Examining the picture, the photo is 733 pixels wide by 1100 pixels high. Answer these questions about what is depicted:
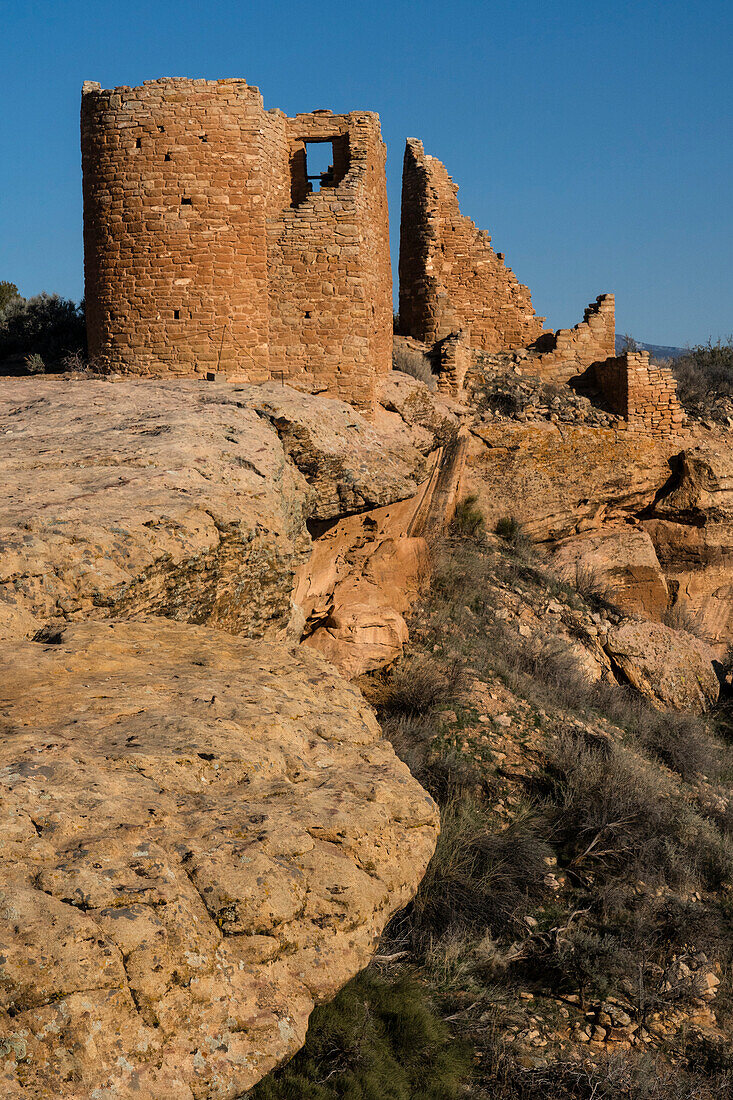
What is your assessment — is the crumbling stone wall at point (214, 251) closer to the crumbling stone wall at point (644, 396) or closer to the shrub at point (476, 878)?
the shrub at point (476, 878)

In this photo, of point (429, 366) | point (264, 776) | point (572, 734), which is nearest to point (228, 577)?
point (264, 776)

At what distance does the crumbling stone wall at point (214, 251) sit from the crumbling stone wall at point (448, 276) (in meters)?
4.22

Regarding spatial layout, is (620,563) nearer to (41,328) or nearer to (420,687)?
(420,687)

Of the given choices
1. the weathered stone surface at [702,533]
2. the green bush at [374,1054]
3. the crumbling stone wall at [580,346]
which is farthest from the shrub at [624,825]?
the crumbling stone wall at [580,346]

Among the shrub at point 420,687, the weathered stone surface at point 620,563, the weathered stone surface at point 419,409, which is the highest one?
the weathered stone surface at point 419,409

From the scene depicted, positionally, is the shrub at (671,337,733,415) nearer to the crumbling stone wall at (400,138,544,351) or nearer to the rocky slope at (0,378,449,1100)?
the crumbling stone wall at (400,138,544,351)

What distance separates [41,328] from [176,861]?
17.0 m

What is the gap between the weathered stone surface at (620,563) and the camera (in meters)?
15.0

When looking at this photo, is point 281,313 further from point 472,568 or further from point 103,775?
point 103,775

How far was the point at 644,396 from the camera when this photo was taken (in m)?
15.0

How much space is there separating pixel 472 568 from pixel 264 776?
31.4ft

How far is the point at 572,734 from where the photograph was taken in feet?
34.1

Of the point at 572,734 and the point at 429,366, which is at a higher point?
the point at 429,366

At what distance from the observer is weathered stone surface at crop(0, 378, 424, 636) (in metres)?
4.82
